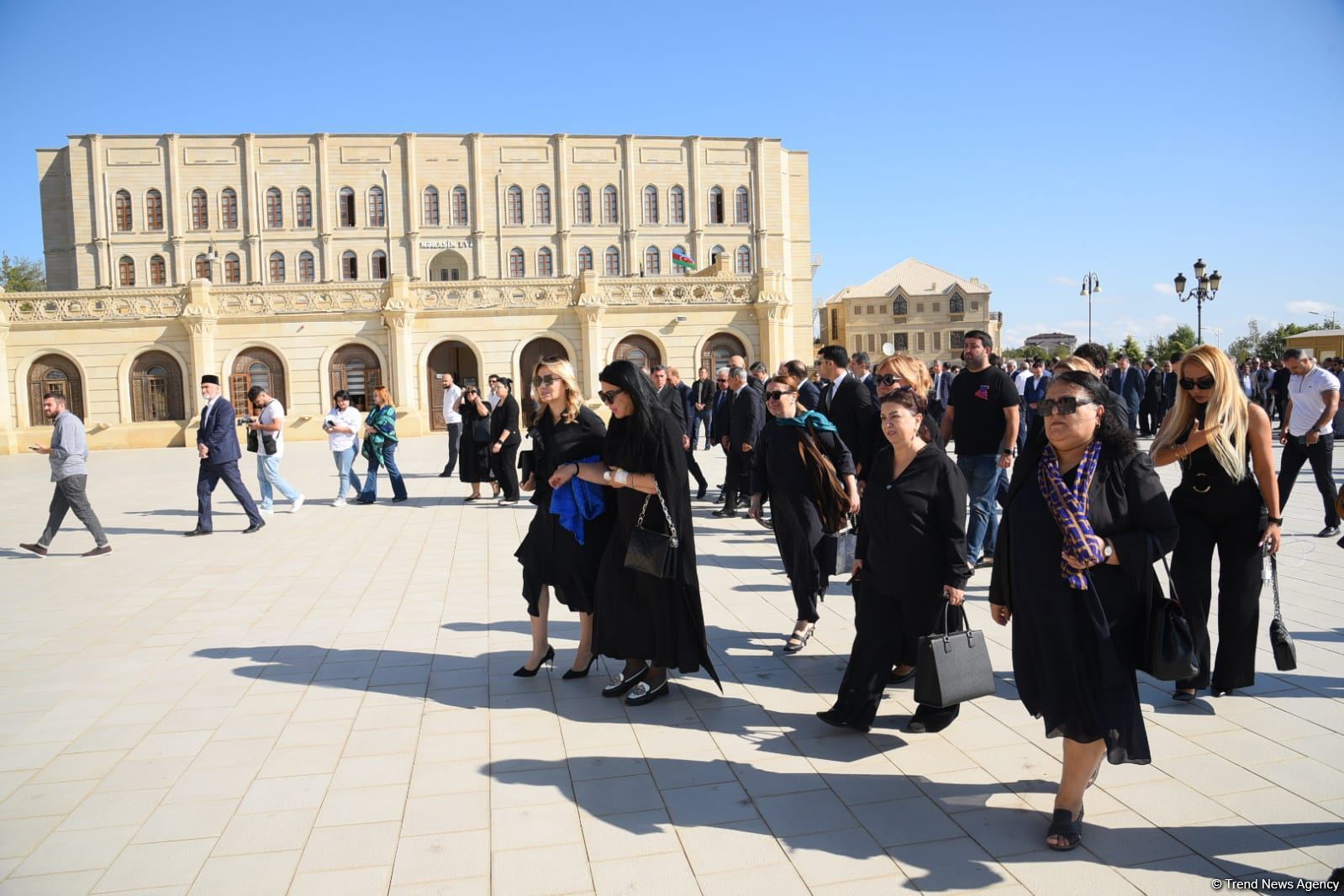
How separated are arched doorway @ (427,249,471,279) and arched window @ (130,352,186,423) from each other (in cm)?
2957

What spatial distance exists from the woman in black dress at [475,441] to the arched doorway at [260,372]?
1947 cm

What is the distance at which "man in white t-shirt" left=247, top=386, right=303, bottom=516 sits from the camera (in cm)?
1270

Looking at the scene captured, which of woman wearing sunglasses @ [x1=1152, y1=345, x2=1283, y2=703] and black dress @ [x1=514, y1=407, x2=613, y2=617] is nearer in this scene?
woman wearing sunglasses @ [x1=1152, y1=345, x2=1283, y2=703]

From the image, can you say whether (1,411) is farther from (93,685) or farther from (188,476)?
(93,685)

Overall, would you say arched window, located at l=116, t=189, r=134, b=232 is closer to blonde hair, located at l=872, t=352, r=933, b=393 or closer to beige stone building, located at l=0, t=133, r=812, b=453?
beige stone building, located at l=0, t=133, r=812, b=453

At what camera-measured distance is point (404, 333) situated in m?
31.2

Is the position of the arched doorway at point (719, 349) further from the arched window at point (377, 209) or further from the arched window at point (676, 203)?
the arched window at point (377, 209)

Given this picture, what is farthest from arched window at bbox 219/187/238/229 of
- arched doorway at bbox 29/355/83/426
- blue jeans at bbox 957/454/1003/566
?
blue jeans at bbox 957/454/1003/566

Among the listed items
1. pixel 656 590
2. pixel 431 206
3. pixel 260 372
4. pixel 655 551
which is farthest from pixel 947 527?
pixel 431 206

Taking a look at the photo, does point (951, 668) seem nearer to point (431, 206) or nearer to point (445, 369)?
point (445, 369)

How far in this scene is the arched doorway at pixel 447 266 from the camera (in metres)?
59.7

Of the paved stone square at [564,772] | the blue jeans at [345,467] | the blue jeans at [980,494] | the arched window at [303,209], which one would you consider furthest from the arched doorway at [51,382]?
the blue jeans at [980,494]

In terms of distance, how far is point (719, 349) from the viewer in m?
32.9

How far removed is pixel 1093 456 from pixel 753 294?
2957 centimetres
